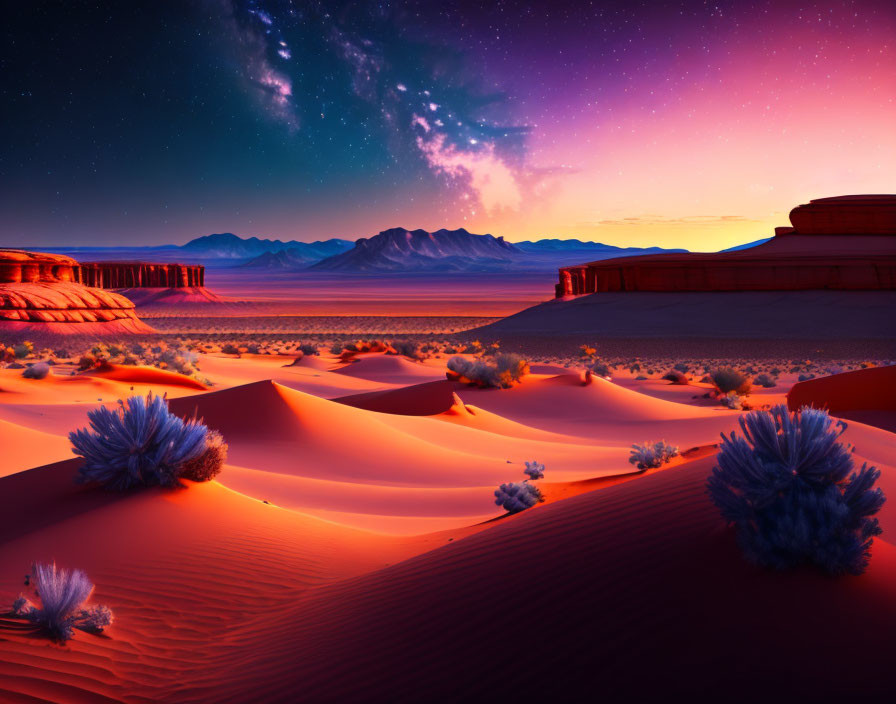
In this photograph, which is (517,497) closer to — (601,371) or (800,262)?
(601,371)

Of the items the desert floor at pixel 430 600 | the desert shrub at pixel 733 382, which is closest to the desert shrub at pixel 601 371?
the desert shrub at pixel 733 382

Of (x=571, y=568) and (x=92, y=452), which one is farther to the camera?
(x=92, y=452)

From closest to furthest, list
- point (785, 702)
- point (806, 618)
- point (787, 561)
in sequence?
point (785, 702) → point (806, 618) → point (787, 561)

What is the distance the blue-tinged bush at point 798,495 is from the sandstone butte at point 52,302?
48227mm

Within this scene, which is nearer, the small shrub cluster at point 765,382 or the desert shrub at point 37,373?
the desert shrub at point 37,373

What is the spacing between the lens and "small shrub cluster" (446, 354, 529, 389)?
23922 millimetres

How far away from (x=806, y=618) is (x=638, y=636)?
829 millimetres

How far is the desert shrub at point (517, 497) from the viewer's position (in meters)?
8.57

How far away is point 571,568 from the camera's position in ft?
15.7

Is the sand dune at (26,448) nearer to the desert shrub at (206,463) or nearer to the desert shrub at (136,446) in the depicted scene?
the desert shrub at (136,446)

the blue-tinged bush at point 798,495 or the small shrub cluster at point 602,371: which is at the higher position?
the blue-tinged bush at point 798,495

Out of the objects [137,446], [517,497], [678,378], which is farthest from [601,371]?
[137,446]

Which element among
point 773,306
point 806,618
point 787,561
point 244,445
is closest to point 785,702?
point 806,618

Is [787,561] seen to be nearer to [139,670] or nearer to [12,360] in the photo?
[139,670]
